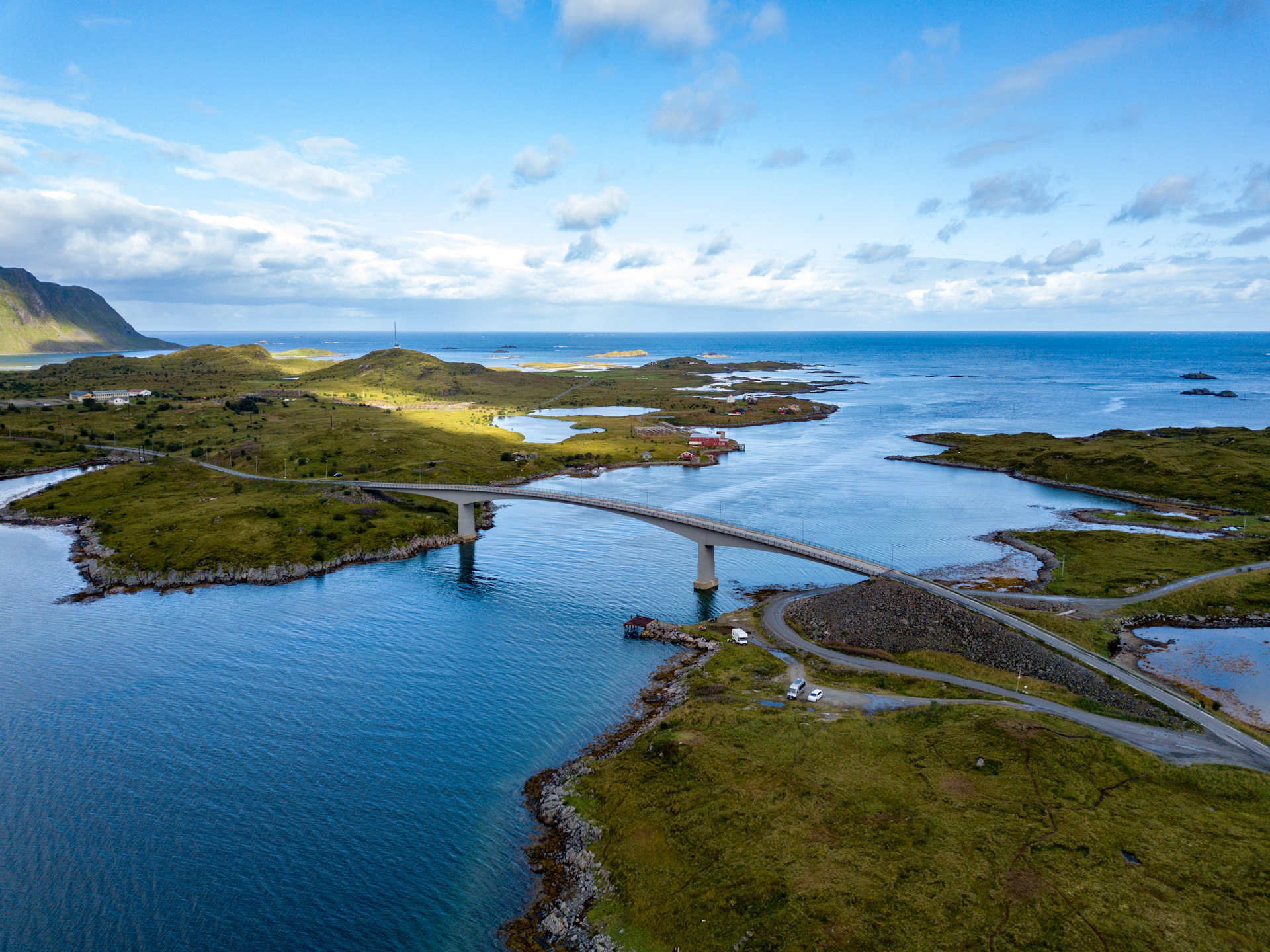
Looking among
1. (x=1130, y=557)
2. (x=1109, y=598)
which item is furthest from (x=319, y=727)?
(x=1130, y=557)

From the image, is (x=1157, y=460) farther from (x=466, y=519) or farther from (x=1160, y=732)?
(x=466, y=519)

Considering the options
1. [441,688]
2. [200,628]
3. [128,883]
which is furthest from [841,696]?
[200,628]

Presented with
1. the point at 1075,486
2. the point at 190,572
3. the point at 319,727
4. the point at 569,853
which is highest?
the point at 190,572

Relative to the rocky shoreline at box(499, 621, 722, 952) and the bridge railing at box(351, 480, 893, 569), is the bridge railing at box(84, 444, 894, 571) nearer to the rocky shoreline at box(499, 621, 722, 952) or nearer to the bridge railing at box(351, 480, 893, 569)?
the bridge railing at box(351, 480, 893, 569)

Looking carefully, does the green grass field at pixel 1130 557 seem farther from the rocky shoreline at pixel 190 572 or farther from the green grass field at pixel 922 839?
the rocky shoreline at pixel 190 572

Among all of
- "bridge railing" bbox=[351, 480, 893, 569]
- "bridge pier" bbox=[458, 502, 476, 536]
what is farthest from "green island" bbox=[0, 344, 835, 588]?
"bridge railing" bbox=[351, 480, 893, 569]

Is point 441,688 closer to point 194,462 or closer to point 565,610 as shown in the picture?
point 565,610

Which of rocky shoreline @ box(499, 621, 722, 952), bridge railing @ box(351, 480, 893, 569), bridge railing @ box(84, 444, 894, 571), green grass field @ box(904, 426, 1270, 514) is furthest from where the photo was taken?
green grass field @ box(904, 426, 1270, 514)
